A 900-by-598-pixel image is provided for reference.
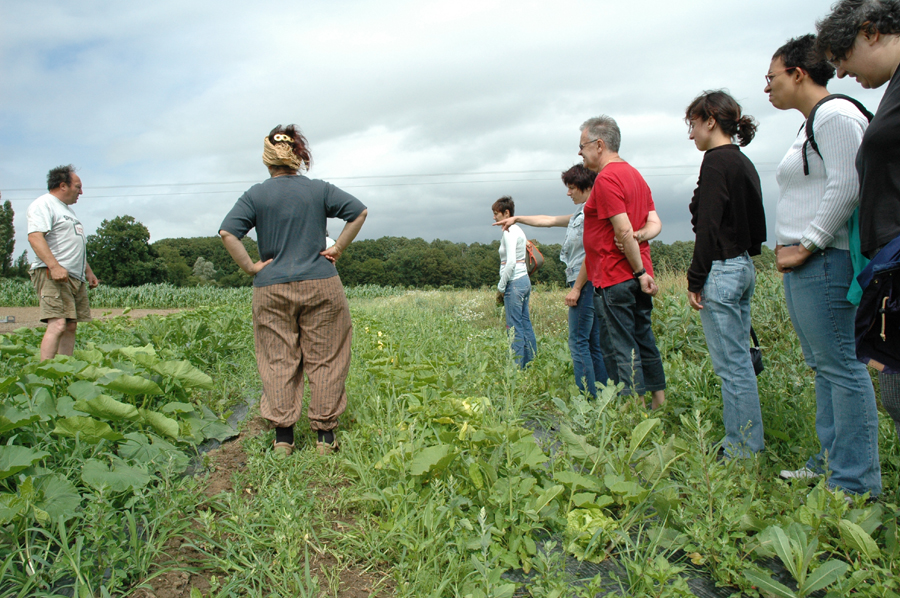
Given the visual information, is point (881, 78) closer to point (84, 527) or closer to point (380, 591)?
point (380, 591)

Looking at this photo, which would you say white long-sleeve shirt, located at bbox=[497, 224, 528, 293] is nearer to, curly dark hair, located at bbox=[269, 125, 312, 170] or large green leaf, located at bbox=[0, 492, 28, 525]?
curly dark hair, located at bbox=[269, 125, 312, 170]

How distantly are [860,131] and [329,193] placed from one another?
102 inches

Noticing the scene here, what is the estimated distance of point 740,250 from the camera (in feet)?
8.34

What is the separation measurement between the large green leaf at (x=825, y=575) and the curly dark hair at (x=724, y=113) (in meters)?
2.10

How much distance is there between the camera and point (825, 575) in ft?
4.96

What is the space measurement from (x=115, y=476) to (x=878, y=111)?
3.07 m

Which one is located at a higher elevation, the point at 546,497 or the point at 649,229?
the point at 649,229

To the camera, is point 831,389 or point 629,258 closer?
point 831,389

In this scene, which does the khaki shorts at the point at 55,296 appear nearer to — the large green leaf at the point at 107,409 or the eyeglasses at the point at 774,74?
the large green leaf at the point at 107,409

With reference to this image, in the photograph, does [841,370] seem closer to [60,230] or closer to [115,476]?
[115,476]

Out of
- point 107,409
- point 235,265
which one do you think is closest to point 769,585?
point 107,409

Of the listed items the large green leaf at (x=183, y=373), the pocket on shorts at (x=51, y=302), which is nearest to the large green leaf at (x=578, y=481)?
the large green leaf at (x=183, y=373)

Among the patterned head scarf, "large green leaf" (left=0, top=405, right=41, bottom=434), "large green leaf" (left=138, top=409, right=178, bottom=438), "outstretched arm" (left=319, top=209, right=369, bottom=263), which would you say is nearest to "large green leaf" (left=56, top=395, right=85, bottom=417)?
"large green leaf" (left=0, top=405, right=41, bottom=434)

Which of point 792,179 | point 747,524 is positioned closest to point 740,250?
point 792,179
